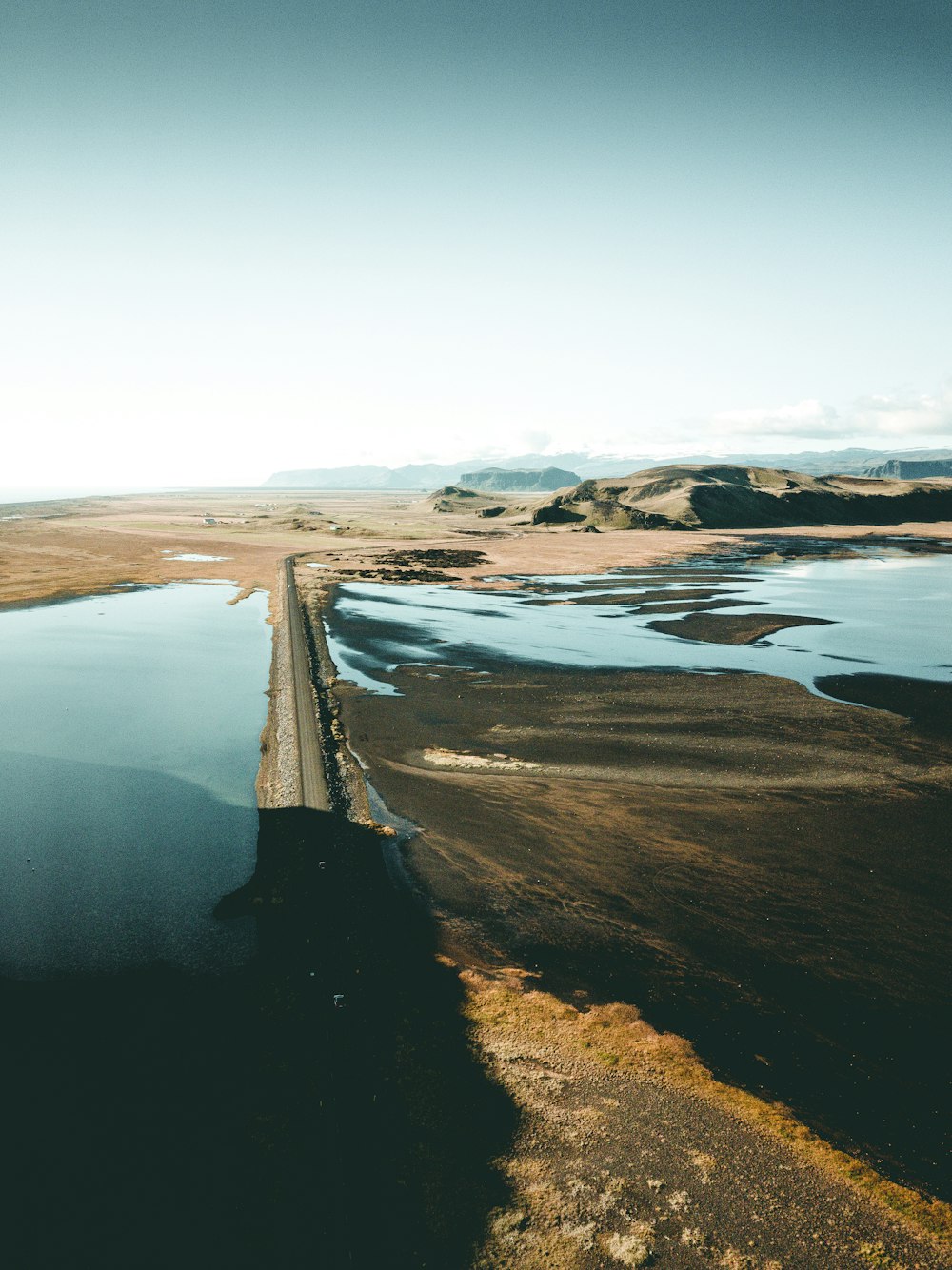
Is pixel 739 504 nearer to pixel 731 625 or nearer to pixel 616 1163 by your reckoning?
pixel 731 625

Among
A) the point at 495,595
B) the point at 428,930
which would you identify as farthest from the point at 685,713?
the point at 495,595

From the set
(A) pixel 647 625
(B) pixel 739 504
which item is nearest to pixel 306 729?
(A) pixel 647 625

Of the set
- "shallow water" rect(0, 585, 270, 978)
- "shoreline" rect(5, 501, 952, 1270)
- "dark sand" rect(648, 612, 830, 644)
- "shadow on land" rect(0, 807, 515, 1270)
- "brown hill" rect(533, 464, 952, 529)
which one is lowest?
"shoreline" rect(5, 501, 952, 1270)

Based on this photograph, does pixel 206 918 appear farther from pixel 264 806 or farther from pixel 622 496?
pixel 622 496

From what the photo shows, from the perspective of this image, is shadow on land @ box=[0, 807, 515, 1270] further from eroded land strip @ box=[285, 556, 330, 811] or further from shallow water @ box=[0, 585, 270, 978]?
eroded land strip @ box=[285, 556, 330, 811]

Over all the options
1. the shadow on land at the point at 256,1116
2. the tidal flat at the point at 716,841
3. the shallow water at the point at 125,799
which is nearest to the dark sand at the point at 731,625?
the tidal flat at the point at 716,841

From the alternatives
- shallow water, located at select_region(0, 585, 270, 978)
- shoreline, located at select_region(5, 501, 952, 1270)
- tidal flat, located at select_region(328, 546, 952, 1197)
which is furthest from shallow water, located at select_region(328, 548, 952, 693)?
shoreline, located at select_region(5, 501, 952, 1270)
